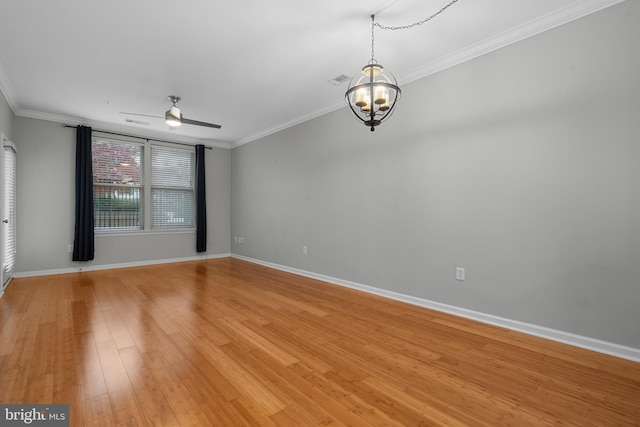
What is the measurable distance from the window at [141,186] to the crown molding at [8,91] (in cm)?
114

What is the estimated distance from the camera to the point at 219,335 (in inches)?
99.5

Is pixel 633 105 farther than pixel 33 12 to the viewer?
No

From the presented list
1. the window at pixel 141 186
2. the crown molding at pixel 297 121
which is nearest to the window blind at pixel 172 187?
the window at pixel 141 186

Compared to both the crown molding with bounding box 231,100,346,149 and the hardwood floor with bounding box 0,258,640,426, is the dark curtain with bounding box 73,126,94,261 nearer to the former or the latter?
the hardwood floor with bounding box 0,258,640,426

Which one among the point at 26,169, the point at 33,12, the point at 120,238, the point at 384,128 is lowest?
the point at 120,238

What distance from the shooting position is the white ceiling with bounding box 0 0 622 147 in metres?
2.32

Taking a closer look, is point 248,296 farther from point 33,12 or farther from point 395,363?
point 33,12

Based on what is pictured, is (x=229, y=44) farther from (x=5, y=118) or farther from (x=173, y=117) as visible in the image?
(x=5, y=118)

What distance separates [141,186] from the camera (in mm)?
5855

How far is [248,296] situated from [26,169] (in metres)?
4.32

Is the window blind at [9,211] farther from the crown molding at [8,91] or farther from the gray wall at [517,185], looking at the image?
the gray wall at [517,185]

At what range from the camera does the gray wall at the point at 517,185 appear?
217 centimetres

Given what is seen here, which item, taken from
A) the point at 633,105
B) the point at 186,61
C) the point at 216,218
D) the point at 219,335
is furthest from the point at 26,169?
the point at 633,105

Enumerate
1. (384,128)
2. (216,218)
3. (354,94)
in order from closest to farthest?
(354,94)
(384,128)
(216,218)
